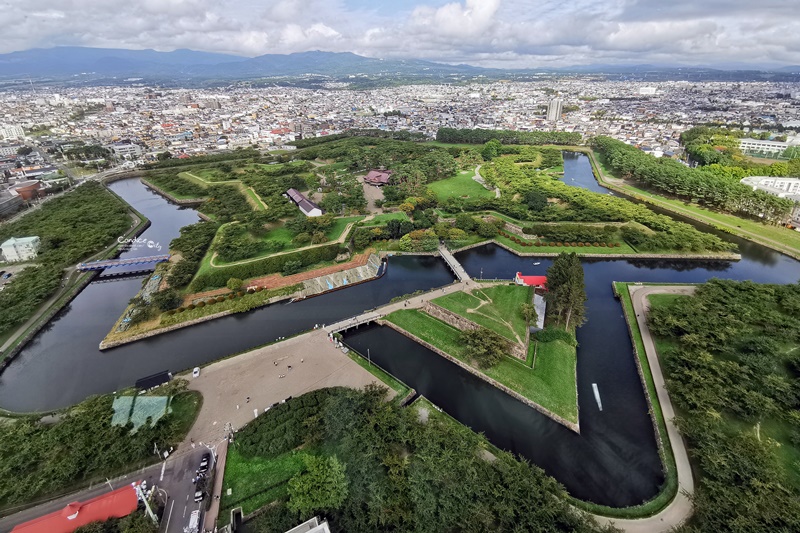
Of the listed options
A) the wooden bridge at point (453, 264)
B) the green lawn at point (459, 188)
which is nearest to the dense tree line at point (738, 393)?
the wooden bridge at point (453, 264)

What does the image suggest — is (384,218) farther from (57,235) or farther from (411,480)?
(57,235)

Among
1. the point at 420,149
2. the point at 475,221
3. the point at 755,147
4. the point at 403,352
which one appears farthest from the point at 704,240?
the point at 755,147

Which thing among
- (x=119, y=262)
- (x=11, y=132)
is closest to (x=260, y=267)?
(x=119, y=262)

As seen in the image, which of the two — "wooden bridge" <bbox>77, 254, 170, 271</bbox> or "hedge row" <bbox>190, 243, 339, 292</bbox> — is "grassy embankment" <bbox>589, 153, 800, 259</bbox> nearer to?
"hedge row" <bbox>190, 243, 339, 292</bbox>

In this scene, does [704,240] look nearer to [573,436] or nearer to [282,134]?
[573,436]

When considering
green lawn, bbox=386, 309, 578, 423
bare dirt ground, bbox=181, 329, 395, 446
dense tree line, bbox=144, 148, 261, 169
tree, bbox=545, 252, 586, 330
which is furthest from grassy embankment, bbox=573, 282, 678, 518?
dense tree line, bbox=144, 148, 261, 169

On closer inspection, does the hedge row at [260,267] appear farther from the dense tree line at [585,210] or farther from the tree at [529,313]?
the dense tree line at [585,210]
